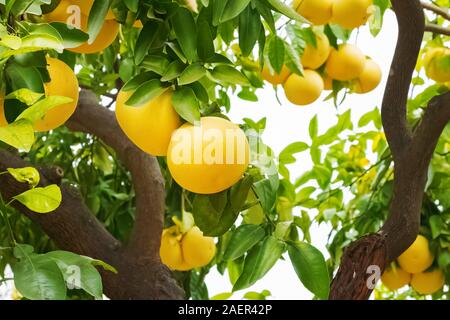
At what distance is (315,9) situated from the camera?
1.13m

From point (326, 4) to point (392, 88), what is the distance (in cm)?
16

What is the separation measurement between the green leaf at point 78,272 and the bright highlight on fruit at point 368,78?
0.81 meters

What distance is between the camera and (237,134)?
2.16ft

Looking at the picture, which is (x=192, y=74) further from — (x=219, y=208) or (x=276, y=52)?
(x=276, y=52)

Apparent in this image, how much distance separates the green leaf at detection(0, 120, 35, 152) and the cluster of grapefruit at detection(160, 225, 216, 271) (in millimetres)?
702

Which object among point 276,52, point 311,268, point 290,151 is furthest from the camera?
point 290,151

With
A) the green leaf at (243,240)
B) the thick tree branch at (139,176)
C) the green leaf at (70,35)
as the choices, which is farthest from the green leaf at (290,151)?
the green leaf at (70,35)

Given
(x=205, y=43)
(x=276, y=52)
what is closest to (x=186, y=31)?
(x=205, y=43)

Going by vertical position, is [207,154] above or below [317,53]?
below

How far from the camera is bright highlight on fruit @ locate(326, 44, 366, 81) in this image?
1277 millimetres

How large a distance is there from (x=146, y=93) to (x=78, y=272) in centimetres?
15

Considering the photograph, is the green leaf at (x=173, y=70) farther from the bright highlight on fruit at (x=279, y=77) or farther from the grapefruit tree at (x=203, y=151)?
the bright highlight on fruit at (x=279, y=77)
